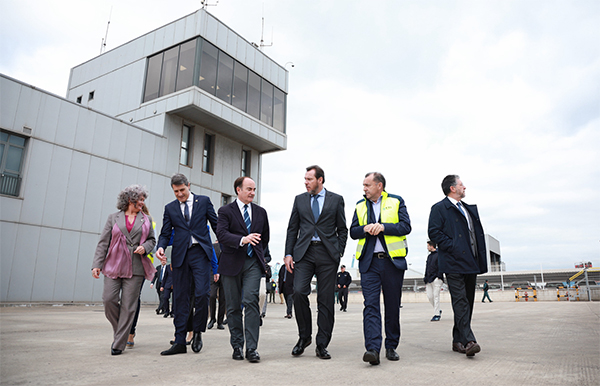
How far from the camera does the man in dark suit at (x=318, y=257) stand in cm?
447

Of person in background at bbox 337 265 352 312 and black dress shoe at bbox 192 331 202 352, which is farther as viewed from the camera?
person in background at bbox 337 265 352 312

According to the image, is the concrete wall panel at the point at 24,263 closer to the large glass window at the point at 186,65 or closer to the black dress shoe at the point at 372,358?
the large glass window at the point at 186,65

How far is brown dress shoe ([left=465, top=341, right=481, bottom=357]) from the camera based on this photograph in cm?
410

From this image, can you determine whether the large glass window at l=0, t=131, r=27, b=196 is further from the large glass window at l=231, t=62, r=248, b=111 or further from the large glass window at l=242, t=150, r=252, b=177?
the large glass window at l=242, t=150, r=252, b=177

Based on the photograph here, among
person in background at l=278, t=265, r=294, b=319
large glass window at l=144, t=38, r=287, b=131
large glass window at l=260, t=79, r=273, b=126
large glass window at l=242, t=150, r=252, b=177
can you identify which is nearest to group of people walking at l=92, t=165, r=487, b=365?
person in background at l=278, t=265, r=294, b=319

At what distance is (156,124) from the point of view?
2102 centimetres

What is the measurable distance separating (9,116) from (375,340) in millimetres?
16621

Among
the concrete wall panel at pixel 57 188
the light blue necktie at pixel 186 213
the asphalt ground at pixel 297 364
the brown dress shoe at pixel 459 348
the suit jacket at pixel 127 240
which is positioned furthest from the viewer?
the concrete wall panel at pixel 57 188

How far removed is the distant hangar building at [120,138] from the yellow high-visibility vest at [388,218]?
1501cm

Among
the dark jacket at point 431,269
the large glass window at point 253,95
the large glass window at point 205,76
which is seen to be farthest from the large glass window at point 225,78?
the dark jacket at point 431,269

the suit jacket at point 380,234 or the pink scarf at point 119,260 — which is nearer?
the suit jacket at point 380,234

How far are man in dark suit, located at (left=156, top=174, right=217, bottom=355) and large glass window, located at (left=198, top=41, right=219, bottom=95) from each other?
661 inches

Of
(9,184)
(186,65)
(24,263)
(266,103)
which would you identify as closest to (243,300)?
(24,263)

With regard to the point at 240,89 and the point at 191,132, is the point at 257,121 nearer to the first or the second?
the point at 240,89
